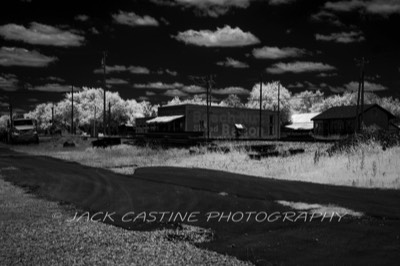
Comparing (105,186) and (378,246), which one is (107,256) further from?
(105,186)

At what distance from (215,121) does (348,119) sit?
24.4 metres

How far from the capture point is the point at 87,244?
5.87m

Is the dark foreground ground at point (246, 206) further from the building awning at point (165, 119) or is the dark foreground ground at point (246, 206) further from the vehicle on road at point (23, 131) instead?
the building awning at point (165, 119)

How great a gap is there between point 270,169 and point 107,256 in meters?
11.6

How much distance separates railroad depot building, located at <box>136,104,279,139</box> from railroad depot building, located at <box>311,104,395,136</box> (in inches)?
405

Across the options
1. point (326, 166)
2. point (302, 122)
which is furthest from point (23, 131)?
point (302, 122)

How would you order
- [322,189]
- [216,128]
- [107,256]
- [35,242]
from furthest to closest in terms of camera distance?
[216,128] < [322,189] < [35,242] < [107,256]

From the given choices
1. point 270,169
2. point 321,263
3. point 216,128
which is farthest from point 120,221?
point 216,128

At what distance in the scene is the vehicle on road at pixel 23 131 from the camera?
40781mm

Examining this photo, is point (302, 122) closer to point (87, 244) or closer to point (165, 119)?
point (165, 119)

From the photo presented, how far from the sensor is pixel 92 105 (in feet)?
398

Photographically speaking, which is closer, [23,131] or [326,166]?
[326,166]

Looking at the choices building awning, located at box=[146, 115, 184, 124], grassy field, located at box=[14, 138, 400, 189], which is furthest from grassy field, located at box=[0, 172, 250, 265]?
building awning, located at box=[146, 115, 184, 124]

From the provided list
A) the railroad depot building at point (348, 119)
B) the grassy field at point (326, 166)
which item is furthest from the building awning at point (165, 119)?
the grassy field at point (326, 166)
